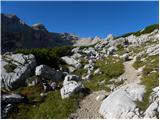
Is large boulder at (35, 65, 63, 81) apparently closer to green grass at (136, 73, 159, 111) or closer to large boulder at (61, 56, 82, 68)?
large boulder at (61, 56, 82, 68)

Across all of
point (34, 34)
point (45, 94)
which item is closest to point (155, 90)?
point (45, 94)

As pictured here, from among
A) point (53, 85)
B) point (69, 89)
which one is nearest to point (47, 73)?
point (53, 85)

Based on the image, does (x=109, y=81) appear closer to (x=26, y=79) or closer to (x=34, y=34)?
(x=26, y=79)

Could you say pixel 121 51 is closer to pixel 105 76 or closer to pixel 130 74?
pixel 130 74

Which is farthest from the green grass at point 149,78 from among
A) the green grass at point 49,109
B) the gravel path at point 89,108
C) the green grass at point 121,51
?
the green grass at point 121,51

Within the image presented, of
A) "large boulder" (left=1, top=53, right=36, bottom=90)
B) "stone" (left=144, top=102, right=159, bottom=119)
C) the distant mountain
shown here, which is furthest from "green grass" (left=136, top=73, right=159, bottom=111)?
the distant mountain

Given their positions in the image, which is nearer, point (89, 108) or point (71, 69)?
point (89, 108)

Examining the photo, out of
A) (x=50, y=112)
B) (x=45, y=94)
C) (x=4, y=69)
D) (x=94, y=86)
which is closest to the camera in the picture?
(x=50, y=112)
